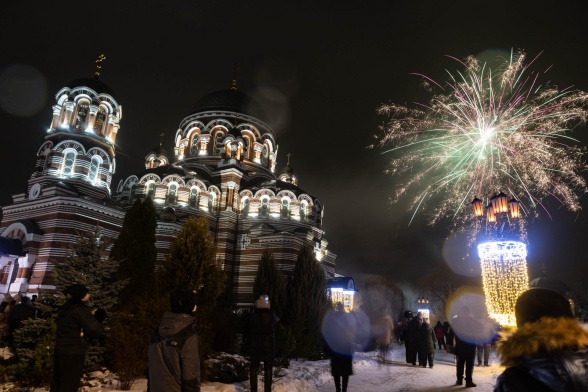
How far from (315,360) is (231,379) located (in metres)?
6.67

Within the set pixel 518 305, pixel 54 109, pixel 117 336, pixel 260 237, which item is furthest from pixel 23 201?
pixel 518 305

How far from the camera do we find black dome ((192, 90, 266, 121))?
41.2 metres

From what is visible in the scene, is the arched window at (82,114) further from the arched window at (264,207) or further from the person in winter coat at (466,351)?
the person in winter coat at (466,351)

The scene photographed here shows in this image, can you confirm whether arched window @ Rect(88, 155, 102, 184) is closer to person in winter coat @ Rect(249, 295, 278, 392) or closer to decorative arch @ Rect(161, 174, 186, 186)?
decorative arch @ Rect(161, 174, 186, 186)

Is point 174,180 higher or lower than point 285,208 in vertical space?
higher

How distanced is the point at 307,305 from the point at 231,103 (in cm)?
2962

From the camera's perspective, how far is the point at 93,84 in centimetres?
2794

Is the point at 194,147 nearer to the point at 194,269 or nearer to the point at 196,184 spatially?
the point at 196,184

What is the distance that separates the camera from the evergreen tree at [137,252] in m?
11.4

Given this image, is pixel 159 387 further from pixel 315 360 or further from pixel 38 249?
pixel 38 249

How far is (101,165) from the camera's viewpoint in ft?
90.4

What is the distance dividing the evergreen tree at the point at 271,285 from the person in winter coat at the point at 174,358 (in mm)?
13316

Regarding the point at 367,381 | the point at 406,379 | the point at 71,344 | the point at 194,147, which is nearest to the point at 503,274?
the point at 406,379

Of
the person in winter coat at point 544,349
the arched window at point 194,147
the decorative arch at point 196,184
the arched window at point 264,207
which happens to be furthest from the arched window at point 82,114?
the person in winter coat at point 544,349
